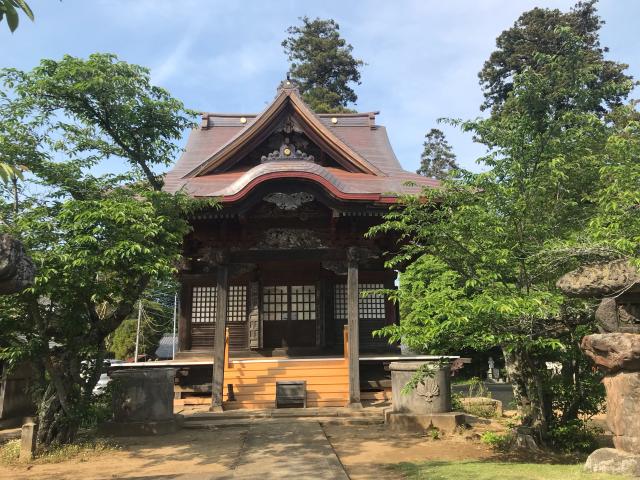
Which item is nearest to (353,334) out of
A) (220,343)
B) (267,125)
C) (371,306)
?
(220,343)

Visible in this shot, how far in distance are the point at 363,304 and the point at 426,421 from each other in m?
5.87

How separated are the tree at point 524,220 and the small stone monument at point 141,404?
16.4 feet

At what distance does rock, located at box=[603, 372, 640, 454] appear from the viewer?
4902 millimetres

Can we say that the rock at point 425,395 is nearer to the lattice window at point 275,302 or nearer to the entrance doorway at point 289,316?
the entrance doorway at point 289,316

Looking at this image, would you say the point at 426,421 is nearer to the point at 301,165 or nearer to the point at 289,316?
the point at 301,165

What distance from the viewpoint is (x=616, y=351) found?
497 centimetres

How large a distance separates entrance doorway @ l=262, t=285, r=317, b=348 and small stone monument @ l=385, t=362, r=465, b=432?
196 inches

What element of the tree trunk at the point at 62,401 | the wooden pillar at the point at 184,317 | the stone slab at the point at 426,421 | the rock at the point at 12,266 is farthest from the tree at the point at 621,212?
the wooden pillar at the point at 184,317

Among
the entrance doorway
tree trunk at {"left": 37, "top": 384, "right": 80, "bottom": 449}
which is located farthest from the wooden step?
tree trunk at {"left": 37, "top": 384, "right": 80, "bottom": 449}

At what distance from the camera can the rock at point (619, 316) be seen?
5.15 metres

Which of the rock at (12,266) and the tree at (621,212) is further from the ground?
the tree at (621,212)

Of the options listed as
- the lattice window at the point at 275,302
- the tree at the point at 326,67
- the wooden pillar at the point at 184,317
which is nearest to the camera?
the wooden pillar at the point at 184,317

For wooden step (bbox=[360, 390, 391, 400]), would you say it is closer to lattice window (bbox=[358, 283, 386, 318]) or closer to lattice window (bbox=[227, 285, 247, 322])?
lattice window (bbox=[358, 283, 386, 318])

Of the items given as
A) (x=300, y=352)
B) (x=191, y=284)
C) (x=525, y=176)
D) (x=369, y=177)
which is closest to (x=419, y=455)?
(x=525, y=176)
